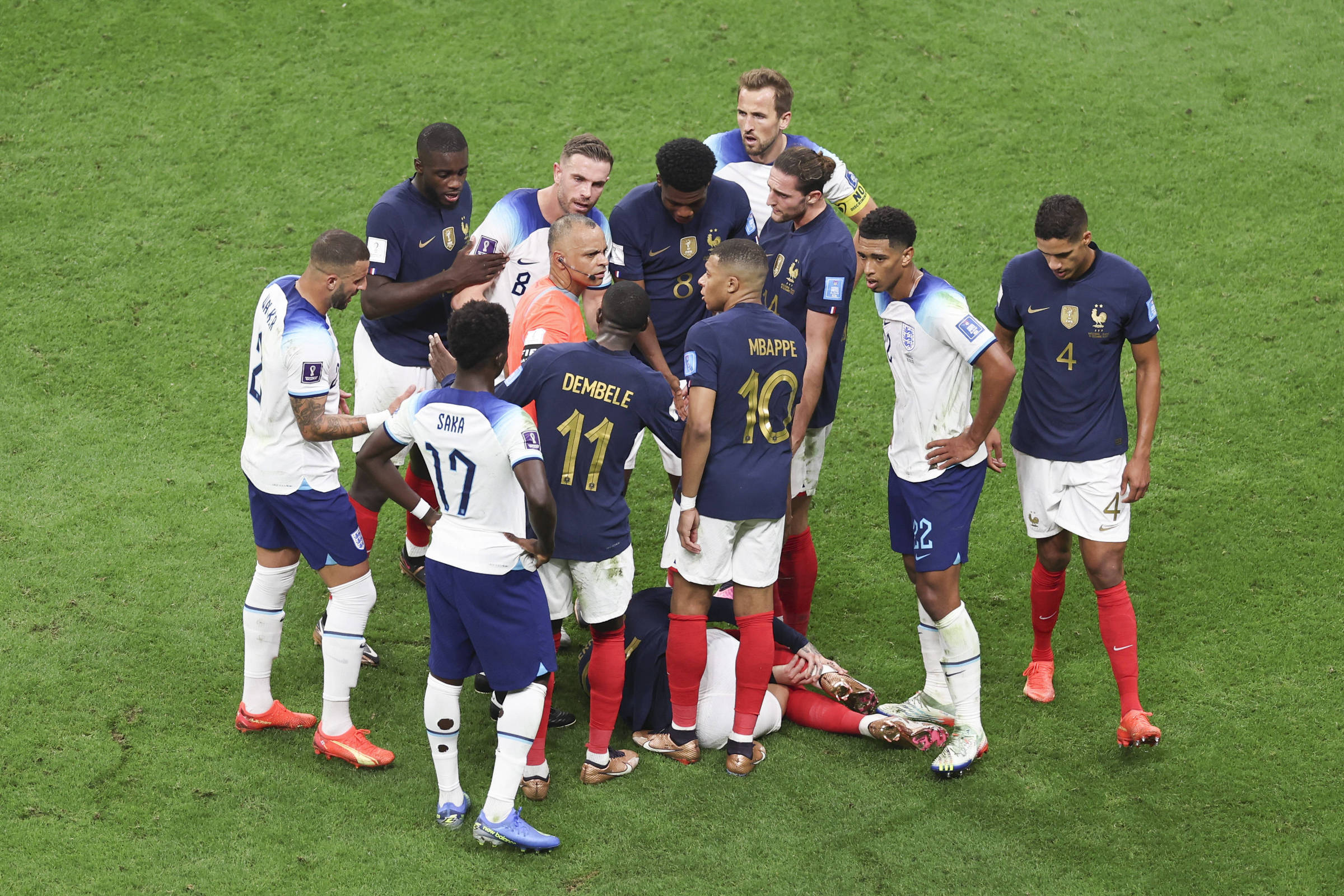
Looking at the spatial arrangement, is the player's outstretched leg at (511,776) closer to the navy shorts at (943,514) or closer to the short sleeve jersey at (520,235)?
the navy shorts at (943,514)

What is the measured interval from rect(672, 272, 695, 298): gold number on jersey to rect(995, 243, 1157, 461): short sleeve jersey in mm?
1442

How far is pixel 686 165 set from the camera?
5402 mm

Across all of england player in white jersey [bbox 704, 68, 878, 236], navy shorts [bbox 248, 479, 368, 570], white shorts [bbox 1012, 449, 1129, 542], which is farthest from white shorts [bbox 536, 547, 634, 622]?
england player in white jersey [bbox 704, 68, 878, 236]

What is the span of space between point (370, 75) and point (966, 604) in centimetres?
691

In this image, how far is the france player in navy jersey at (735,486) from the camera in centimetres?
483

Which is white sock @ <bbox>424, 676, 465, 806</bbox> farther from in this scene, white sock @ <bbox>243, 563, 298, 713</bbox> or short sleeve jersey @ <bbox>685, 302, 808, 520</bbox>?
short sleeve jersey @ <bbox>685, 302, 808, 520</bbox>

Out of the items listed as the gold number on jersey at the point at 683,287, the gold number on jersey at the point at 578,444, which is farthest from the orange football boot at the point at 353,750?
the gold number on jersey at the point at 683,287

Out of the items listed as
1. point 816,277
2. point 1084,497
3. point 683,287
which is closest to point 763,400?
point 816,277

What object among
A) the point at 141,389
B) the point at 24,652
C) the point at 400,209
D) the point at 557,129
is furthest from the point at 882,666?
the point at 557,129

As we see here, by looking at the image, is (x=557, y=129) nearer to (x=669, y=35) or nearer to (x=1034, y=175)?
(x=669, y=35)

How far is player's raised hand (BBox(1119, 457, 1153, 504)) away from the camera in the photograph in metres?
5.11

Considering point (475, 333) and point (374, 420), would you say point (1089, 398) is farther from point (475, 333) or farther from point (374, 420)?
point (374, 420)

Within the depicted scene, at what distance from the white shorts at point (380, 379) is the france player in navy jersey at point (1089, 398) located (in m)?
2.79

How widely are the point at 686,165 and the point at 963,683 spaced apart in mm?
2554
